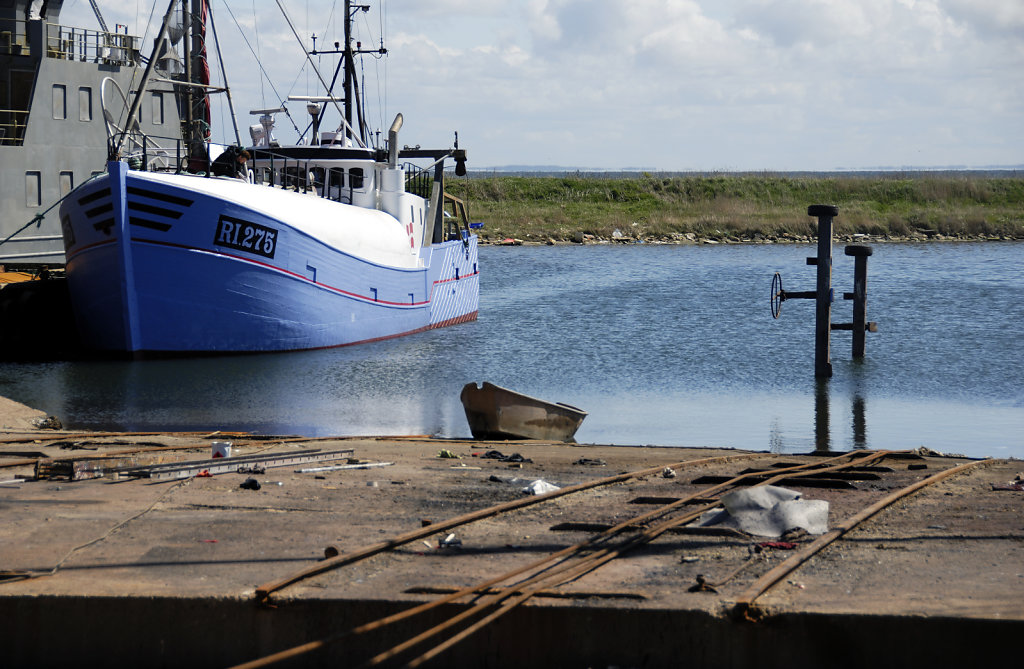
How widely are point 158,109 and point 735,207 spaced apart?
42.5 metres

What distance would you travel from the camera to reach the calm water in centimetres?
1516

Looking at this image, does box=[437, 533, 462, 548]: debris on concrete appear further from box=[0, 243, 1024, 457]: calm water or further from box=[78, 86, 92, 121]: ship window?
box=[78, 86, 92, 121]: ship window

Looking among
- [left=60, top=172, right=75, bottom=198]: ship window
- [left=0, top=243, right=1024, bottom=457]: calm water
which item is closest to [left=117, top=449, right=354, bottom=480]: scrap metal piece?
[left=0, top=243, right=1024, bottom=457]: calm water

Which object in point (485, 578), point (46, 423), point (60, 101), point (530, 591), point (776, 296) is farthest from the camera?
point (60, 101)

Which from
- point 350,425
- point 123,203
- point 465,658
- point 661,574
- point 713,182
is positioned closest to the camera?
point 465,658

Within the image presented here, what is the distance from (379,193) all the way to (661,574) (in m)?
20.3

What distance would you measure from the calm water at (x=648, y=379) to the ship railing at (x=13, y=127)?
13.4 m

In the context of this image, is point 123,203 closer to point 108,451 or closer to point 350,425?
point 350,425

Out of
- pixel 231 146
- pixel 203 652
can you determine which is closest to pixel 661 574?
pixel 203 652

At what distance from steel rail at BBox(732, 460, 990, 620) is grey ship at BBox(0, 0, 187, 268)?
2687 centimetres

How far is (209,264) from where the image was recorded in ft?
65.6

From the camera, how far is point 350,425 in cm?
1548

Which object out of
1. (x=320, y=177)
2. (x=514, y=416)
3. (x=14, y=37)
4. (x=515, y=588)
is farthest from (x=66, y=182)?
(x=515, y=588)

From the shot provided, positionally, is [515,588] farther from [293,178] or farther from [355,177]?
[355,177]
